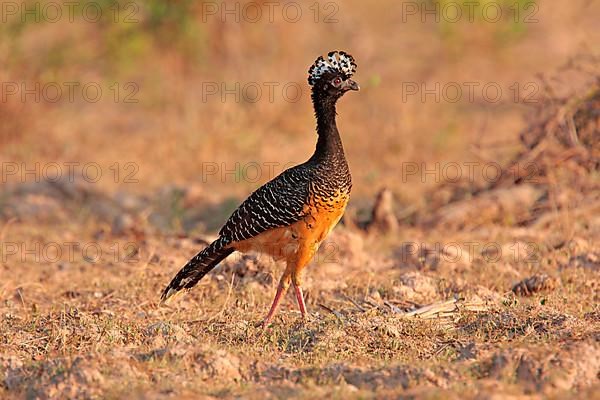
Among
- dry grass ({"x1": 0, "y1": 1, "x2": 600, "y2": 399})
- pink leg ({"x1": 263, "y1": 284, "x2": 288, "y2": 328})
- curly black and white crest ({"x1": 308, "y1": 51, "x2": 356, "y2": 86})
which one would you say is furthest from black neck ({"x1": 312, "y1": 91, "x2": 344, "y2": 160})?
dry grass ({"x1": 0, "y1": 1, "x2": 600, "y2": 399})

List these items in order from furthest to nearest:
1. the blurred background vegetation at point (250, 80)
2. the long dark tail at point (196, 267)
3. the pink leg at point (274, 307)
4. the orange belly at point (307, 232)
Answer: the blurred background vegetation at point (250, 80), the long dark tail at point (196, 267), the orange belly at point (307, 232), the pink leg at point (274, 307)

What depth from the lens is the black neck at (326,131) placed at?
23.2ft

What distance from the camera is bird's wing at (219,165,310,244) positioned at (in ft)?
22.5

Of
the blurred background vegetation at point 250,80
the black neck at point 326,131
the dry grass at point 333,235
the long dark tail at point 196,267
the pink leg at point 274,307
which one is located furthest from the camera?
the blurred background vegetation at point 250,80

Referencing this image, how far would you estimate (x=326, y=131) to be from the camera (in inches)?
281

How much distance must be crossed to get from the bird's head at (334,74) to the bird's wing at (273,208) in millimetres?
611

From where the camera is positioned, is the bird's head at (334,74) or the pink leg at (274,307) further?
the bird's head at (334,74)

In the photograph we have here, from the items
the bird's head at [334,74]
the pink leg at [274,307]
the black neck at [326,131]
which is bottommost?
the pink leg at [274,307]

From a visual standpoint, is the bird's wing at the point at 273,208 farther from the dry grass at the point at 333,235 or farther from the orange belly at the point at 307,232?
the dry grass at the point at 333,235

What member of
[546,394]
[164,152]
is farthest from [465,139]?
[546,394]

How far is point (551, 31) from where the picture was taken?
18.2 m

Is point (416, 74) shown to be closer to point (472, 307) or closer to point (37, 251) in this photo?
point (37, 251)

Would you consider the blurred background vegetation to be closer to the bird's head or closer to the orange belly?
the bird's head

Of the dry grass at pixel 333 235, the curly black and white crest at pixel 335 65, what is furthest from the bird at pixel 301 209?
the dry grass at pixel 333 235
